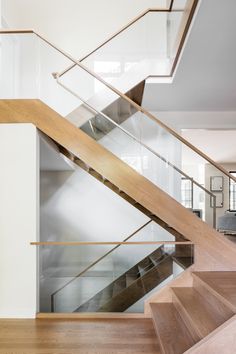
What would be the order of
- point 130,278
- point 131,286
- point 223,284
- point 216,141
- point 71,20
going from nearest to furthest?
point 223,284 < point 131,286 < point 130,278 < point 71,20 < point 216,141

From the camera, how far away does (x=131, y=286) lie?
12.8 feet

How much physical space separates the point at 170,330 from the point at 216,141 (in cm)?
835

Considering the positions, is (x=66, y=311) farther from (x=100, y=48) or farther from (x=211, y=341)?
(x=100, y=48)

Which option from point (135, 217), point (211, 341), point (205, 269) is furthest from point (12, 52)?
point (211, 341)

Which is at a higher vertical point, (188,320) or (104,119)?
(104,119)

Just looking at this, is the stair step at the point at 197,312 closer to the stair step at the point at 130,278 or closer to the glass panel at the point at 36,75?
the stair step at the point at 130,278

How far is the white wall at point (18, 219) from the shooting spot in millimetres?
3743

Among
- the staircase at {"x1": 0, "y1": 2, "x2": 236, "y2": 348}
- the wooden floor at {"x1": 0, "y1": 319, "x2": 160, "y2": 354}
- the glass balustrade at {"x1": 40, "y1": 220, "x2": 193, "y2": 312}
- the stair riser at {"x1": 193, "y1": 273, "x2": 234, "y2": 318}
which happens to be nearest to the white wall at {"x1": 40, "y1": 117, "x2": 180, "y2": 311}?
the glass balustrade at {"x1": 40, "y1": 220, "x2": 193, "y2": 312}

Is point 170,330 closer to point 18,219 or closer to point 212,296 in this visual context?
point 212,296

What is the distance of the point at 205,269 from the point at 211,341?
1500 millimetres

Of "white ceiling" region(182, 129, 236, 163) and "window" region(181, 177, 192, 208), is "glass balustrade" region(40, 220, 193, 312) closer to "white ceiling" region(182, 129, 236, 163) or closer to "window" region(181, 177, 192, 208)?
"window" region(181, 177, 192, 208)

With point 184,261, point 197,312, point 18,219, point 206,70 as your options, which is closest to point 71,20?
point 206,70

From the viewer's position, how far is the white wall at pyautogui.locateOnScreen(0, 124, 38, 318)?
3.74 metres

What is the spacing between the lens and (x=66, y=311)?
376 centimetres
